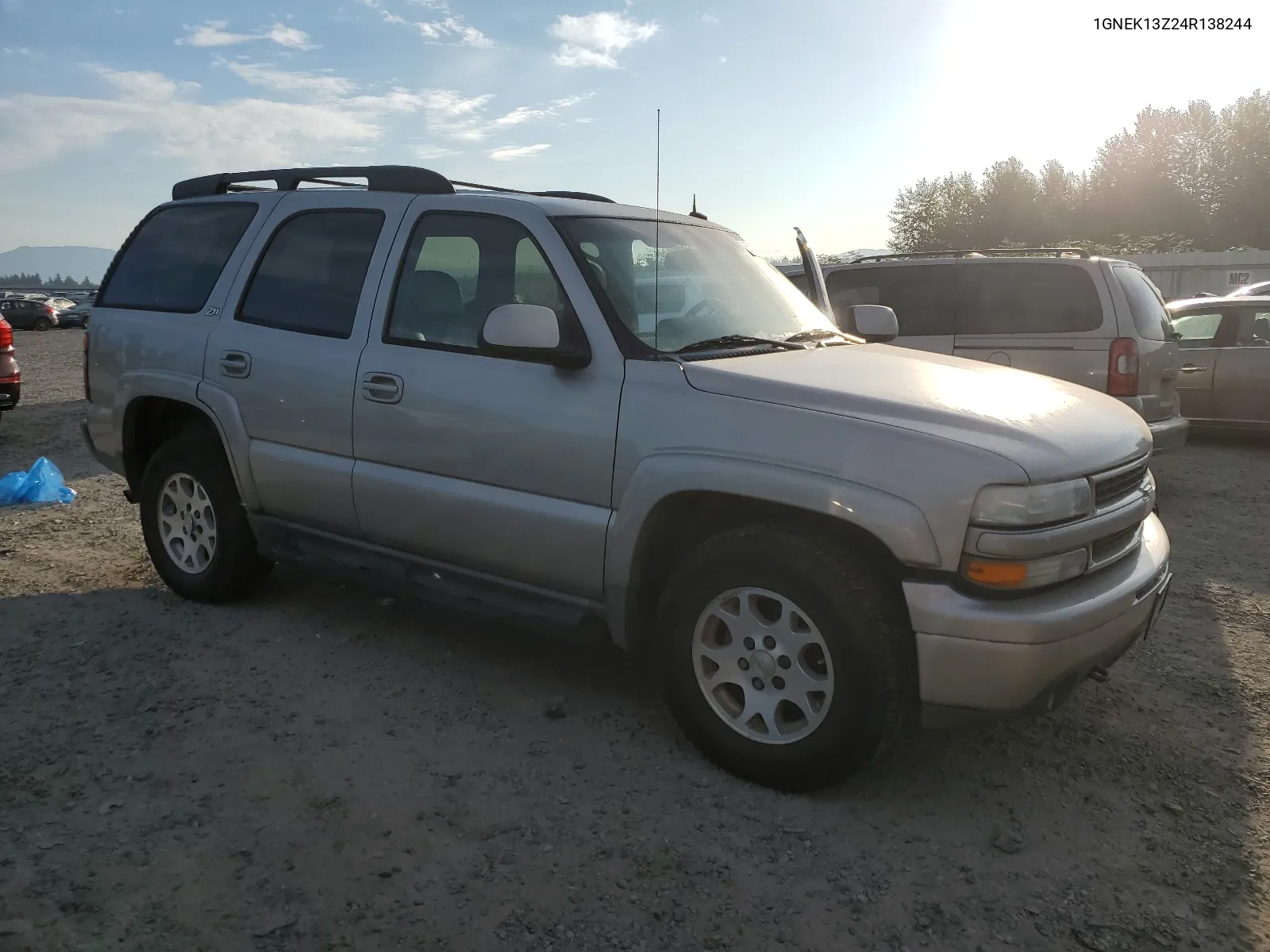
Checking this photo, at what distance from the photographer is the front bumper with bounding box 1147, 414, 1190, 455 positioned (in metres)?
7.15

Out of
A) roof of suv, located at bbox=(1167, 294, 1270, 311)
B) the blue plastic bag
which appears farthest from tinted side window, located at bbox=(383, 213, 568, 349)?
roof of suv, located at bbox=(1167, 294, 1270, 311)

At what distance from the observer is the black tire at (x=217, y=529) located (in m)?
4.76

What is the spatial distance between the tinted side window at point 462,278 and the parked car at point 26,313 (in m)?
44.4

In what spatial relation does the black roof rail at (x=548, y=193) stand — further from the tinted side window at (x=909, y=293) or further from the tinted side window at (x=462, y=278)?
the tinted side window at (x=909, y=293)

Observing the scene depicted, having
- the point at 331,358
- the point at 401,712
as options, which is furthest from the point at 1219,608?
the point at 331,358

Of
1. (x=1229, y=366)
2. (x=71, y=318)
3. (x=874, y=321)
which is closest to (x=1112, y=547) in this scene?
(x=874, y=321)

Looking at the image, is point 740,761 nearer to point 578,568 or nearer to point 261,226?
point 578,568

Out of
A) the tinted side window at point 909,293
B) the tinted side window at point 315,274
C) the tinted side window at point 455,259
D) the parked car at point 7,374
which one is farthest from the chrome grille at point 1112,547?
the parked car at point 7,374

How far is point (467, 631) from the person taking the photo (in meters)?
4.72

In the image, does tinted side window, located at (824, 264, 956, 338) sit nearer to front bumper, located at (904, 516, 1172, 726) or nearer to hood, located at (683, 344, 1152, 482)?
hood, located at (683, 344, 1152, 482)

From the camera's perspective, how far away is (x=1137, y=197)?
2608 inches

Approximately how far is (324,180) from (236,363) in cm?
102

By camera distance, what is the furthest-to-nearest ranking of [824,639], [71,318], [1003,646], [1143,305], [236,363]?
1. [71,318]
2. [1143,305]
3. [236,363]
4. [824,639]
5. [1003,646]

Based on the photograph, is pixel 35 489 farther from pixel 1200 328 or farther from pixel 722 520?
pixel 1200 328
